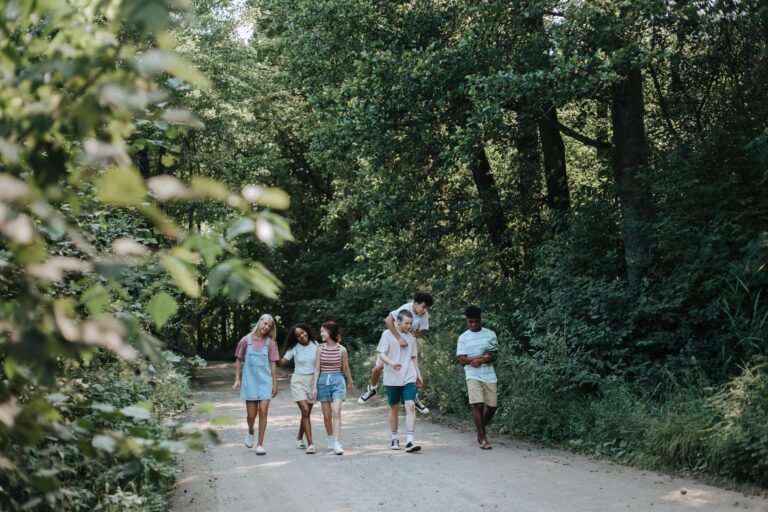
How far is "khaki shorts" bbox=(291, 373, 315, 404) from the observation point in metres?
13.0

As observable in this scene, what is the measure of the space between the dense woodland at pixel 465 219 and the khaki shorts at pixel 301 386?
6.85 feet

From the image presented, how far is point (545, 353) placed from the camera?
46.2 ft

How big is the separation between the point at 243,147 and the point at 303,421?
2222 centimetres

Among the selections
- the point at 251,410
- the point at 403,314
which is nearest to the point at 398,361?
the point at 403,314

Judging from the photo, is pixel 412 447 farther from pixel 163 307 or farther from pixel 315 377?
pixel 163 307

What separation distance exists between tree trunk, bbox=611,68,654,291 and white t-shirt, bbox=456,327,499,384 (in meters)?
3.21

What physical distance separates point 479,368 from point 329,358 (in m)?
2.26

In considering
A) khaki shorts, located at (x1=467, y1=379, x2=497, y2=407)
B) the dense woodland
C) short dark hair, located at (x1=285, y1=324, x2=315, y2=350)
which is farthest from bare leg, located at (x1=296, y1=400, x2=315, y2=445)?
khaki shorts, located at (x1=467, y1=379, x2=497, y2=407)

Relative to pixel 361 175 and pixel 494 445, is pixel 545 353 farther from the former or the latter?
pixel 361 175

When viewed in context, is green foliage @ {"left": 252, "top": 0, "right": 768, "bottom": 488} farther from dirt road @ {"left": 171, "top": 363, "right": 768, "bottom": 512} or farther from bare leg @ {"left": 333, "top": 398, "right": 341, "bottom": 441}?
bare leg @ {"left": 333, "top": 398, "right": 341, "bottom": 441}

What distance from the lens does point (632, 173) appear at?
15.4 metres

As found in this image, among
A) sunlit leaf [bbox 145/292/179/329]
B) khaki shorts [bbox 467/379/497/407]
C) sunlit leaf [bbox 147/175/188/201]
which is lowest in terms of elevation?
khaki shorts [bbox 467/379/497/407]

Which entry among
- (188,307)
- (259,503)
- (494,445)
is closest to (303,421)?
(494,445)

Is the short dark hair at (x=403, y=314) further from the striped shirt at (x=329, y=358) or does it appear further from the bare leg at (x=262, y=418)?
the bare leg at (x=262, y=418)
